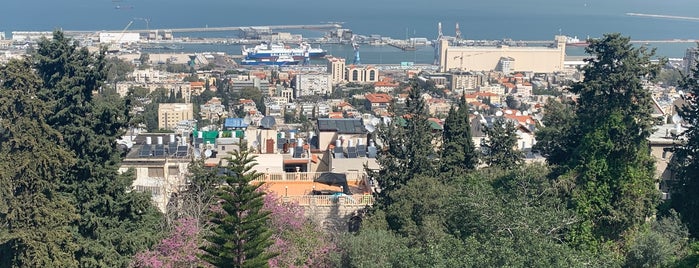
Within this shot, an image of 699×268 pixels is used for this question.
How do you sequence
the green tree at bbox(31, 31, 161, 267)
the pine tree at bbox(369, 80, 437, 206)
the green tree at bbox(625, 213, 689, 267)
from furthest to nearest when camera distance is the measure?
1. the pine tree at bbox(369, 80, 437, 206)
2. the green tree at bbox(31, 31, 161, 267)
3. the green tree at bbox(625, 213, 689, 267)

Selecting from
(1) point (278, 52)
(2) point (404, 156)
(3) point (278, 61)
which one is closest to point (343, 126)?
(2) point (404, 156)

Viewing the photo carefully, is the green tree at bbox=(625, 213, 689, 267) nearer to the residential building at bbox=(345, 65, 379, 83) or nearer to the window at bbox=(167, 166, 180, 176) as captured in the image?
the window at bbox=(167, 166, 180, 176)

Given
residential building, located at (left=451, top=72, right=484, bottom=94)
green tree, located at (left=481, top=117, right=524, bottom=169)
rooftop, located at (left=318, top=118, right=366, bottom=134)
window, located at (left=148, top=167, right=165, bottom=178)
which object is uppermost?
green tree, located at (left=481, top=117, right=524, bottom=169)

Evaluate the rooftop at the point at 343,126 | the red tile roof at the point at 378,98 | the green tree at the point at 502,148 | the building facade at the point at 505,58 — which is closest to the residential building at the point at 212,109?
the red tile roof at the point at 378,98

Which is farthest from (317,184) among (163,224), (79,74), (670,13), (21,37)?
(670,13)

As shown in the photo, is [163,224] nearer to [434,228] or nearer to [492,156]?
[434,228]

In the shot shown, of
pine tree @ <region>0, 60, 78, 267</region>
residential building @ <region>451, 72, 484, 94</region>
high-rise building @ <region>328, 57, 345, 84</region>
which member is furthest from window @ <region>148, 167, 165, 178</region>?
high-rise building @ <region>328, 57, 345, 84</region>

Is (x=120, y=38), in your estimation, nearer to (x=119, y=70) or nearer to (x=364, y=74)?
(x=119, y=70)
